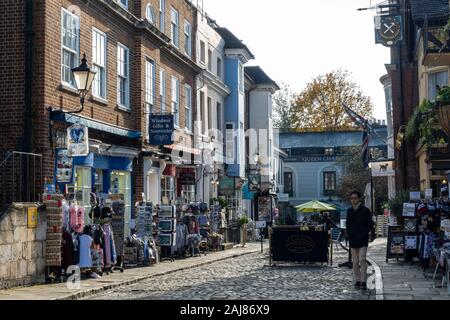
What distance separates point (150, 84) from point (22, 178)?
978 cm

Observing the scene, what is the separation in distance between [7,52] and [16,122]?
5.82ft

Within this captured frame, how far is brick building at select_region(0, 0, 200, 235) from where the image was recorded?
19.5 meters

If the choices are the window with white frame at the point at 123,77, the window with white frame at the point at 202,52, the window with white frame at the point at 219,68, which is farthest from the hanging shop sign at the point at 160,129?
the window with white frame at the point at 219,68

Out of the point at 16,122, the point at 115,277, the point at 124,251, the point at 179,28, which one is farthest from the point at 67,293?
the point at 179,28

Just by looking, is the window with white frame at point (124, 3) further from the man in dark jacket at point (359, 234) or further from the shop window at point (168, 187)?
the man in dark jacket at point (359, 234)

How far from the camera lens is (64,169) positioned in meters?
18.9

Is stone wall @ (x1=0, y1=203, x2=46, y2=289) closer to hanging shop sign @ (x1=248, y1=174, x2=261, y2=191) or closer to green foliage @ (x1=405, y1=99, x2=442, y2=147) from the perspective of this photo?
green foliage @ (x1=405, y1=99, x2=442, y2=147)

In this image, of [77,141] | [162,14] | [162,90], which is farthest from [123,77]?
[77,141]

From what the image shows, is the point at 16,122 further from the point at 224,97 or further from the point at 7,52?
the point at 224,97

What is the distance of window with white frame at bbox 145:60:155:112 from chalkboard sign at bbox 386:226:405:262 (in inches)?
382

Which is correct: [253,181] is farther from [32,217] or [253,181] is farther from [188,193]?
[32,217]

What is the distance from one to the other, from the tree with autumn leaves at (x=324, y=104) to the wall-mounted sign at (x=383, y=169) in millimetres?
Result: 24715

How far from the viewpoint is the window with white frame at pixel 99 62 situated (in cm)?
2308

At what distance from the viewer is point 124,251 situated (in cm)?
2252
